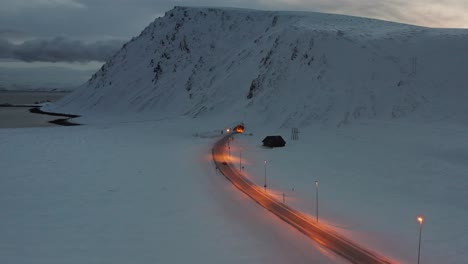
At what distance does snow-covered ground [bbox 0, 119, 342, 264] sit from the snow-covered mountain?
35.0 meters

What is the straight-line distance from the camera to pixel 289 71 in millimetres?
98438

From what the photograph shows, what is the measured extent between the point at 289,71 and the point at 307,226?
236ft

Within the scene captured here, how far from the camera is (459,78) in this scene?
79.7m

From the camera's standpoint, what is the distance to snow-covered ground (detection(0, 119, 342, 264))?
26.0m

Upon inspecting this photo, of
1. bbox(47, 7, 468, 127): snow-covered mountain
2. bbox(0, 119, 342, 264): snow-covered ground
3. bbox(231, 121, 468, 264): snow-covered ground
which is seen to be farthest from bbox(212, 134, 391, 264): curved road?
bbox(47, 7, 468, 127): snow-covered mountain

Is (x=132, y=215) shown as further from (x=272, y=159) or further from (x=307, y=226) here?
(x=272, y=159)

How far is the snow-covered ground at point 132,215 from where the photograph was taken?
26.0 m

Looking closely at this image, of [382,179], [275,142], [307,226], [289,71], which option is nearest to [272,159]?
[275,142]

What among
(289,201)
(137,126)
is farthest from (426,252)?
(137,126)

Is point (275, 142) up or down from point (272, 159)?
up

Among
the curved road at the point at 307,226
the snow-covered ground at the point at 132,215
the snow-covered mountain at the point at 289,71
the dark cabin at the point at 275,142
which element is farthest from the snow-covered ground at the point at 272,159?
the dark cabin at the point at 275,142

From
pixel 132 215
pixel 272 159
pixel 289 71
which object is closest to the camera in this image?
pixel 132 215

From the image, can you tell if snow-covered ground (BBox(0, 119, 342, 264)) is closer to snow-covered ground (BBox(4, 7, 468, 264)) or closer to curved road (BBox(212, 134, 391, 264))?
snow-covered ground (BBox(4, 7, 468, 264))

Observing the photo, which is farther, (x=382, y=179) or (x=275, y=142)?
(x=275, y=142)
